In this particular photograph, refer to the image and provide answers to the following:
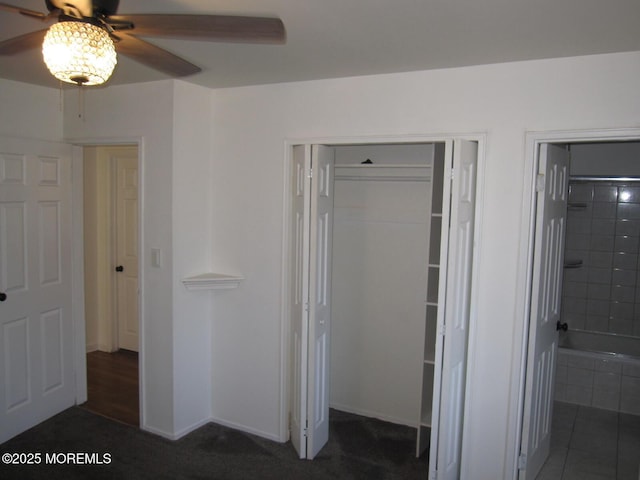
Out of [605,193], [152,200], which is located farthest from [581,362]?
[152,200]

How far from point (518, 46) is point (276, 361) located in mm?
2359

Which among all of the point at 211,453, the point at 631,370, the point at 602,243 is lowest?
the point at 211,453

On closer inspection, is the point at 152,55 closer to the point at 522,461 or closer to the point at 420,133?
the point at 420,133

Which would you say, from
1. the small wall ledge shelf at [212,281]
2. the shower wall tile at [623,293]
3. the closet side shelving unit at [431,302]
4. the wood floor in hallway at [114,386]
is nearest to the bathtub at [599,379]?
the shower wall tile at [623,293]

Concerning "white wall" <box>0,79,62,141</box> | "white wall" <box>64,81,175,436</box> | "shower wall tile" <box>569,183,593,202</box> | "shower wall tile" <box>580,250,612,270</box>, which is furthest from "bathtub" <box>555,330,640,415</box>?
"white wall" <box>0,79,62,141</box>

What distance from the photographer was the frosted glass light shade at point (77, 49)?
1406 millimetres

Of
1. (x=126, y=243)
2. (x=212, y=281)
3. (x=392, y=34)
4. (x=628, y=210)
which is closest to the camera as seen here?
(x=392, y=34)

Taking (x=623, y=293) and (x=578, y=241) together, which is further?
(x=578, y=241)

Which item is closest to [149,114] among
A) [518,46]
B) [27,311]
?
[27,311]

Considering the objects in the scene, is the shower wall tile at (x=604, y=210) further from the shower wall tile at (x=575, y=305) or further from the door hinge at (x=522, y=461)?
the door hinge at (x=522, y=461)

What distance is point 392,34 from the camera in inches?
86.0

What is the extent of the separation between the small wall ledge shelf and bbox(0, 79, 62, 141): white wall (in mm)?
1492

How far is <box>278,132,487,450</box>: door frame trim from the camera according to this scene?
107 inches

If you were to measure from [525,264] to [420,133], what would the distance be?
91 cm
